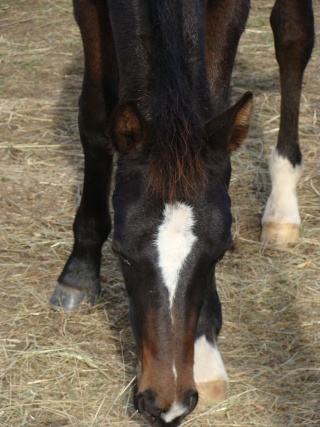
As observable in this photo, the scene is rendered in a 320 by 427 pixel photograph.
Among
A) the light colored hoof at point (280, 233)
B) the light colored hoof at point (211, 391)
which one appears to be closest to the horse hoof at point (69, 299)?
the light colored hoof at point (211, 391)

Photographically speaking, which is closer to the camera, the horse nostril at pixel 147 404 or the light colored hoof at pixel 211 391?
the horse nostril at pixel 147 404

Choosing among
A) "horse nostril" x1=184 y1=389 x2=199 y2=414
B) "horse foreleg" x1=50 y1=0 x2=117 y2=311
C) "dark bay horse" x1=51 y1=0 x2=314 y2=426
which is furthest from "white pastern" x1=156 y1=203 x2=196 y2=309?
"horse foreleg" x1=50 y1=0 x2=117 y2=311

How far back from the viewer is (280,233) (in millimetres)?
4699

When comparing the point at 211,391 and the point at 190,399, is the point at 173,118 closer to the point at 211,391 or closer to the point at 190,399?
the point at 190,399

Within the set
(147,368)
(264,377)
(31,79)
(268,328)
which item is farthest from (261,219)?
(31,79)

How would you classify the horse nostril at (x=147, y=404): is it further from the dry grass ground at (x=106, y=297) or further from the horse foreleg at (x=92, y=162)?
the horse foreleg at (x=92, y=162)

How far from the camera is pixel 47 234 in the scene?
15.5ft

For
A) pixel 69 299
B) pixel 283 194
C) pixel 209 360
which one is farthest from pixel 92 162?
pixel 283 194

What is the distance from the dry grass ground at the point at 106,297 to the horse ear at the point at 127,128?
109cm

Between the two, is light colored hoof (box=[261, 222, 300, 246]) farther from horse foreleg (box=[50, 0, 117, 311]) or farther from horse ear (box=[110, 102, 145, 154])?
horse ear (box=[110, 102, 145, 154])

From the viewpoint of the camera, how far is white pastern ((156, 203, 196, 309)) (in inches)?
108

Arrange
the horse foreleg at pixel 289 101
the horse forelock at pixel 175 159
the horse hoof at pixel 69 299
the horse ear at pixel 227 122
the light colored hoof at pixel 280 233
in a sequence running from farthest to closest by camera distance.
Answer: the horse foreleg at pixel 289 101
the light colored hoof at pixel 280 233
the horse hoof at pixel 69 299
the horse ear at pixel 227 122
the horse forelock at pixel 175 159

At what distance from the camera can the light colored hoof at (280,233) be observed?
4.69 metres

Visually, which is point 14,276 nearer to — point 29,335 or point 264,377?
point 29,335
